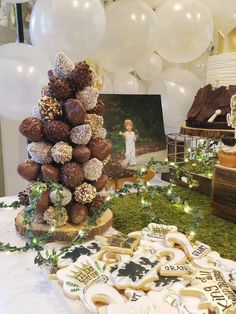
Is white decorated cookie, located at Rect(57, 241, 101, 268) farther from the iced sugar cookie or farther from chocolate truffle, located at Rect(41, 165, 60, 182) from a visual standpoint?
chocolate truffle, located at Rect(41, 165, 60, 182)

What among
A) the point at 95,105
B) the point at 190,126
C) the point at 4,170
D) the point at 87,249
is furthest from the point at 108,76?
the point at 87,249

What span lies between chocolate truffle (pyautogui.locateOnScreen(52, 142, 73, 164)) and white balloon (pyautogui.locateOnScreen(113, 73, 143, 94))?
898mm

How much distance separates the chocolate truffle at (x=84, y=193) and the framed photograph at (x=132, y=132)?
28 cm

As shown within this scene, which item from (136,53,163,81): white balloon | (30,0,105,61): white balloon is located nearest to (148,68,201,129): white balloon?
(136,53,163,81): white balloon

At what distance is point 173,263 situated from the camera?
16.9 inches

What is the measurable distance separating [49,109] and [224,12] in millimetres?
965

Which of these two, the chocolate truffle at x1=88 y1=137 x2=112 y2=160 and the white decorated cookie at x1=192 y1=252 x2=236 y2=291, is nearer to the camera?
the white decorated cookie at x1=192 y1=252 x2=236 y2=291

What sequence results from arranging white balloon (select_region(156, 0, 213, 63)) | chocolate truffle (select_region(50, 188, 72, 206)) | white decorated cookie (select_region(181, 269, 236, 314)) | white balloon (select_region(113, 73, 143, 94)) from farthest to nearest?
white balloon (select_region(113, 73, 143, 94)), white balloon (select_region(156, 0, 213, 63)), chocolate truffle (select_region(50, 188, 72, 206)), white decorated cookie (select_region(181, 269, 236, 314))

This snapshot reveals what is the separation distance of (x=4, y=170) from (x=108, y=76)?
67cm

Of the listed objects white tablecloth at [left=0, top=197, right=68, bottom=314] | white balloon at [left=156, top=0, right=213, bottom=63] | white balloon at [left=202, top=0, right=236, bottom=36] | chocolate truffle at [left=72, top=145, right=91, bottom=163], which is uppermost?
white balloon at [left=202, top=0, right=236, bottom=36]

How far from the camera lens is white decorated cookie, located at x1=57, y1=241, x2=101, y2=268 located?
1.43 feet

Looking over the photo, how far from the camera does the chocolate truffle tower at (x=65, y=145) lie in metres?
0.56

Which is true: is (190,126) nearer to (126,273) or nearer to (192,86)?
(192,86)

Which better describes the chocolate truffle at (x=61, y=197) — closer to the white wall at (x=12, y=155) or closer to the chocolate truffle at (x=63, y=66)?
the chocolate truffle at (x=63, y=66)
